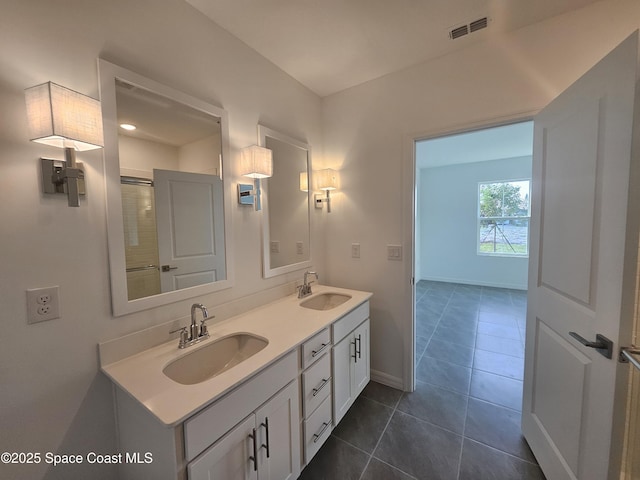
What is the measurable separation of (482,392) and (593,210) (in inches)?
70.3

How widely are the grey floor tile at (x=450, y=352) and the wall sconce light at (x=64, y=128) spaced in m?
3.14

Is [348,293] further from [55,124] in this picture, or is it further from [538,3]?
[538,3]

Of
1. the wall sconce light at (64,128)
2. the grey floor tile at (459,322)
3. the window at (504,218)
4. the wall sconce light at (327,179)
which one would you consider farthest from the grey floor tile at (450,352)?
the window at (504,218)

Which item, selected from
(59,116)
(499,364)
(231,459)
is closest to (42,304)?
(59,116)

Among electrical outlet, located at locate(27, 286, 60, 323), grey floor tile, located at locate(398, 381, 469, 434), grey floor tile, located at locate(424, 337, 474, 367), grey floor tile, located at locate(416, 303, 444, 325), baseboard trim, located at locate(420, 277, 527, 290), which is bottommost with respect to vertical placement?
grey floor tile, located at locate(398, 381, 469, 434)

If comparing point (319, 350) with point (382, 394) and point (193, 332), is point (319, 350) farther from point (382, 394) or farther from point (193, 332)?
point (382, 394)

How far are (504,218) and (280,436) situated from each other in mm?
5939

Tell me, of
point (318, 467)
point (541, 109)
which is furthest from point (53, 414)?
point (541, 109)

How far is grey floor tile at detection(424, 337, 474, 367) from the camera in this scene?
8.56 feet

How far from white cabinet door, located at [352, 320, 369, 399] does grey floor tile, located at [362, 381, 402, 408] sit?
17cm

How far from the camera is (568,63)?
1498mm

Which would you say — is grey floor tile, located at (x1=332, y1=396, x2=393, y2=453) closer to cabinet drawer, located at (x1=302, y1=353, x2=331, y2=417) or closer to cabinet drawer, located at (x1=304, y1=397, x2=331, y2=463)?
cabinet drawer, located at (x1=304, y1=397, x2=331, y2=463)

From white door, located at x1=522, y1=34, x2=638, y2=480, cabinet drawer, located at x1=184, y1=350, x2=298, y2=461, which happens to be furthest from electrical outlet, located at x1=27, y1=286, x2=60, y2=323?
white door, located at x1=522, y1=34, x2=638, y2=480

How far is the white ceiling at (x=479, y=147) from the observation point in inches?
144
